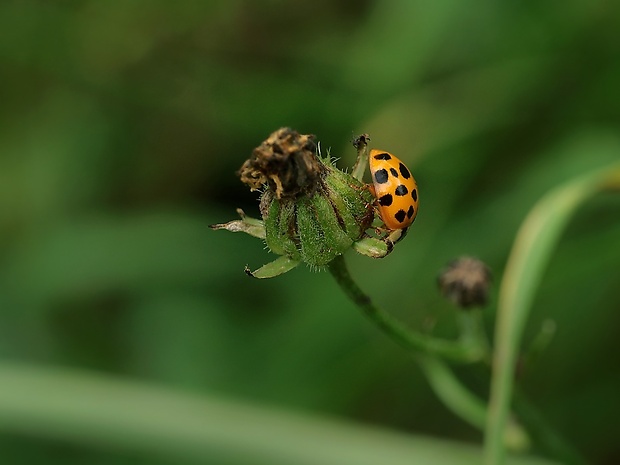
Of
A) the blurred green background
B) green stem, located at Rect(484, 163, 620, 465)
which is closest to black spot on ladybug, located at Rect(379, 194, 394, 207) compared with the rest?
green stem, located at Rect(484, 163, 620, 465)

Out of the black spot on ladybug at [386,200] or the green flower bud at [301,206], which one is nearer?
the green flower bud at [301,206]

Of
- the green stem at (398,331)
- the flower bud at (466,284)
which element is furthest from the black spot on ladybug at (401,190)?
the flower bud at (466,284)

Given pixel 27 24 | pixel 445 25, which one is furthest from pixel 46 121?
pixel 445 25

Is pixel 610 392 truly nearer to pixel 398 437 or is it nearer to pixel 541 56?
pixel 398 437

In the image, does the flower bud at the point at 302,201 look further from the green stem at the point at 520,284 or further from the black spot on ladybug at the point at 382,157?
the green stem at the point at 520,284

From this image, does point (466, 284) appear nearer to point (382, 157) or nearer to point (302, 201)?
point (382, 157)
